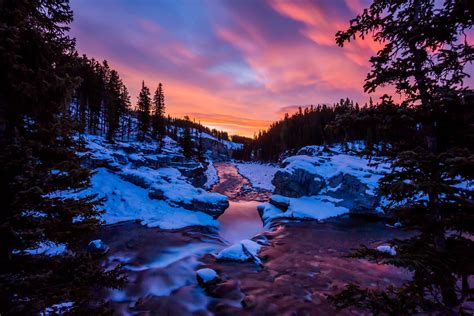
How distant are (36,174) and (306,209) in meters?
28.2

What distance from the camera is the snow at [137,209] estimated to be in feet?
78.9

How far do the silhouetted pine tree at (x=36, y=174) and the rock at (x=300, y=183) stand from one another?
3180 cm

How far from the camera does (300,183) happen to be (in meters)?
34.9

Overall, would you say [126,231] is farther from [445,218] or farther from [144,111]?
[144,111]

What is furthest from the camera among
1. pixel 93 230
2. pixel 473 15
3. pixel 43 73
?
pixel 93 230

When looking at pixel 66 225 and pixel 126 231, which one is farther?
pixel 126 231

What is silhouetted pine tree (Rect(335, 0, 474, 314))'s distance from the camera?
3891 millimetres

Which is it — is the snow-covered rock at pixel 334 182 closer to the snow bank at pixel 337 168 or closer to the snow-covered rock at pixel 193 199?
the snow bank at pixel 337 168

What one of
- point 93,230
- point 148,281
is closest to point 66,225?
point 93,230

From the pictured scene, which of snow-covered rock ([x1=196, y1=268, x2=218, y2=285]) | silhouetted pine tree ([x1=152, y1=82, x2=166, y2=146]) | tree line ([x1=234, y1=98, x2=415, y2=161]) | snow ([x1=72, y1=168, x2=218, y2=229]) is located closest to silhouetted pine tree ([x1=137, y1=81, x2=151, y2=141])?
silhouetted pine tree ([x1=152, y1=82, x2=166, y2=146])

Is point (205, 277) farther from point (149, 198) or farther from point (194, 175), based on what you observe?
point (194, 175)

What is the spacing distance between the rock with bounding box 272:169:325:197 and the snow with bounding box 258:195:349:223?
152 centimetres

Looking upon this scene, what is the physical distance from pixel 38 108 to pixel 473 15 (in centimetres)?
813

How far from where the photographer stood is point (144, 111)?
192 feet
